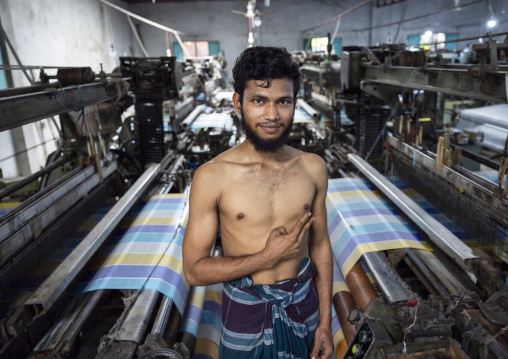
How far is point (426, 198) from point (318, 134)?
4.03m

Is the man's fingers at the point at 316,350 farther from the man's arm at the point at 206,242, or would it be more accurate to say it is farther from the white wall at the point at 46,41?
the white wall at the point at 46,41

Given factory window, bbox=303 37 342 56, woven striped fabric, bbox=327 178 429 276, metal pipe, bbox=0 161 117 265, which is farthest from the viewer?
factory window, bbox=303 37 342 56

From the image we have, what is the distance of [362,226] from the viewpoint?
130 inches

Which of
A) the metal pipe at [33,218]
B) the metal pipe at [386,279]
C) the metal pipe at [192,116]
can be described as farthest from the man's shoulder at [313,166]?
the metal pipe at [192,116]

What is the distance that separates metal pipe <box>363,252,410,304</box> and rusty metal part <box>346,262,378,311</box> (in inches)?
5.1

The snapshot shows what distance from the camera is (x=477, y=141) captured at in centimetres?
688

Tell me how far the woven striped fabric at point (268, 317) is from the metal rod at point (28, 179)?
290 cm

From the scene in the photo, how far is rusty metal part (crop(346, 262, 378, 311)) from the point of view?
258 cm

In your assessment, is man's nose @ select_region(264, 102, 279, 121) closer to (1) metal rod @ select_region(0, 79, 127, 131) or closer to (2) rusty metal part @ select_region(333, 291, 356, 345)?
(2) rusty metal part @ select_region(333, 291, 356, 345)

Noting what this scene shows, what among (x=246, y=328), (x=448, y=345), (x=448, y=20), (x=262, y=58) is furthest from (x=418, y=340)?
(x=448, y=20)

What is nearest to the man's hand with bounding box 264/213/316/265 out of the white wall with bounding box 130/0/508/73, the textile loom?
the textile loom

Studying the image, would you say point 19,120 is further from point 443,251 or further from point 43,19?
point 43,19

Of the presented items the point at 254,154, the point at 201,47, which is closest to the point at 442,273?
the point at 254,154

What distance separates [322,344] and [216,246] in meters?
2.16
